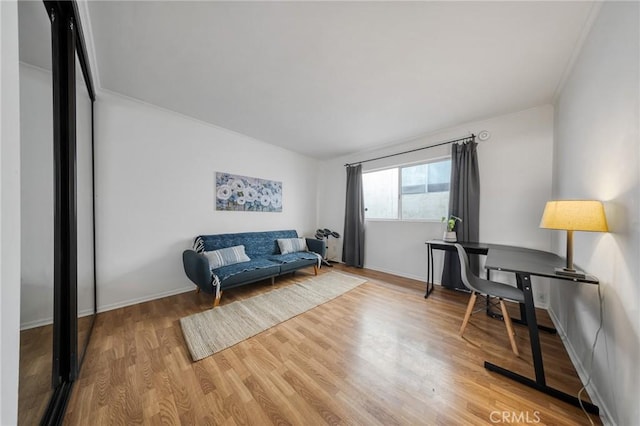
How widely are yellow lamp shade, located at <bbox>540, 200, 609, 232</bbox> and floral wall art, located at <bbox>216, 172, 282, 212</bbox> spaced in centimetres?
355

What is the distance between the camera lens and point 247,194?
11.5 feet

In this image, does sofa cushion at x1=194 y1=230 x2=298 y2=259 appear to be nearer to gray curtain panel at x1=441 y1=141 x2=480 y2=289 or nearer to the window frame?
the window frame

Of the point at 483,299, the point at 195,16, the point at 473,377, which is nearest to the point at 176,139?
the point at 195,16

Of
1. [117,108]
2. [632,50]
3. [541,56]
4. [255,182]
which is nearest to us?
[632,50]

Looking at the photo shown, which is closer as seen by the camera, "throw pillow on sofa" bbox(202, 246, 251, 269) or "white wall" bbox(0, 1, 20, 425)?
"white wall" bbox(0, 1, 20, 425)

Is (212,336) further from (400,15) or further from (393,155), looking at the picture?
(393,155)

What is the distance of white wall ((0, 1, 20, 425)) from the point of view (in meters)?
0.48

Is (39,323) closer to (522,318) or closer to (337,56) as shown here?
(337,56)

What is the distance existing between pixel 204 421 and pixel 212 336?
776 mm

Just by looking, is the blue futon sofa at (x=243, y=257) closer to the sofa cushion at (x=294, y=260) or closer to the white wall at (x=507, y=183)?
the sofa cushion at (x=294, y=260)

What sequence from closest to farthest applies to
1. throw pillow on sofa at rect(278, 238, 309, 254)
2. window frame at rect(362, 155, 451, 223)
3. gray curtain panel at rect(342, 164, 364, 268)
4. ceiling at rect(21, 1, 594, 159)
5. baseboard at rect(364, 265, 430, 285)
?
A: ceiling at rect(21, 1, 594, 159)
window frame at rect(362, 155, 451, 223)
baseboard at rect(364, 265, 430, 285)
throw pillow on sofa at rect(278, 238, 309, 254)
gray curtain panel at rect(342, 164, 364, 268)

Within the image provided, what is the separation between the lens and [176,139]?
2.73 metres

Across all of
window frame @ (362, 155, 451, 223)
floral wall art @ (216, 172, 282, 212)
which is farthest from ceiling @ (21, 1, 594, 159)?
floral wall art @ (216, 172, 282, 212)

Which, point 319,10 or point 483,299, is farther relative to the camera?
point 483,299
